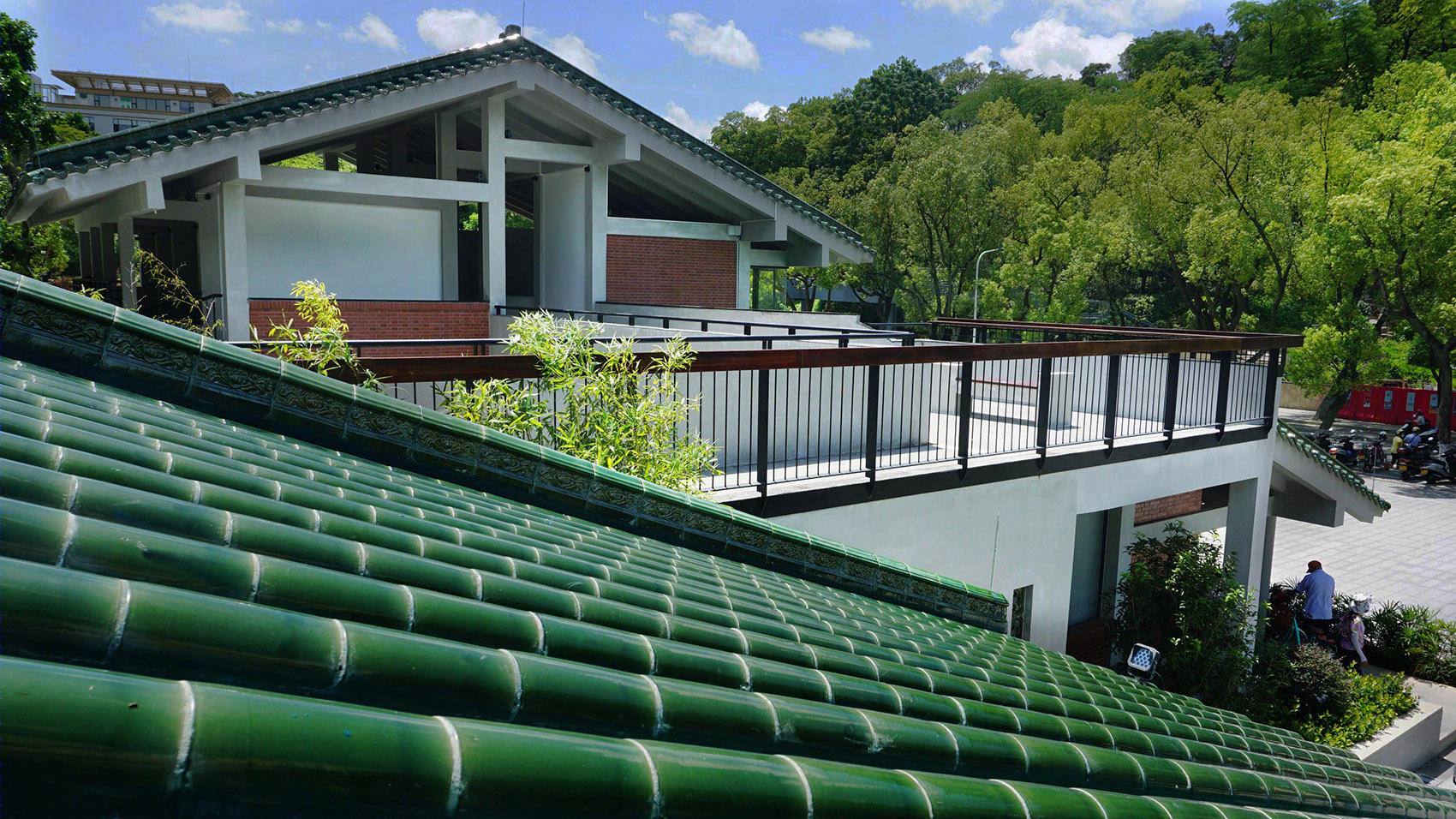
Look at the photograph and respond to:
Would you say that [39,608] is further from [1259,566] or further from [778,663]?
[1259,566]

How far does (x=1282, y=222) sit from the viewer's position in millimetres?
29297

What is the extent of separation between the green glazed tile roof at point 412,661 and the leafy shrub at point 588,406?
1644 millimetres

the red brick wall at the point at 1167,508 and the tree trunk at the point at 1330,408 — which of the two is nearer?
the red brick wall at the point at 1167,508

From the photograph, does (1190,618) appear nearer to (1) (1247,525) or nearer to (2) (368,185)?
(1) (1247,525)

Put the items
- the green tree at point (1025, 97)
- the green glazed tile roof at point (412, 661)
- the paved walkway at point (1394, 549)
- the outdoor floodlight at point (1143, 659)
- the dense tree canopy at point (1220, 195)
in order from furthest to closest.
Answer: the green tree at point (1025, 97)
the dense tree canopy at point (1220, 195)
the paved walkway at point (1394, 549)
the outdoor floodlight at point (1143, 659)
the green glazed tile roof at point (412, 661)

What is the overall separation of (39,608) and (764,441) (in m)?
6.80

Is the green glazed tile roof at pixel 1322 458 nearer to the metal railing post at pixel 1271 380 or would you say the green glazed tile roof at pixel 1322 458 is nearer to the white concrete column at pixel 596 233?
the metal railing post at pixel 1271 380

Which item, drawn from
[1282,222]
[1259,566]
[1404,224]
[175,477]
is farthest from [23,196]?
[1282,222]

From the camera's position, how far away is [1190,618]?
10844mm

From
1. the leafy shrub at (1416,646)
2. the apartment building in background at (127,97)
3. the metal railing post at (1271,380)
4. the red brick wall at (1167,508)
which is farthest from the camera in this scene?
the apartment building in background at (127,97)

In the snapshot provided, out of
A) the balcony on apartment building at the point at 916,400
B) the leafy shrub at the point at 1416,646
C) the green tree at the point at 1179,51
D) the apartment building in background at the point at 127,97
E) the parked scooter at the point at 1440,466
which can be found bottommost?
the leafy shrub at the point at 1416,646

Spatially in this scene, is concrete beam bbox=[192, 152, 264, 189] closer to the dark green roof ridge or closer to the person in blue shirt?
the dark green roof ridge

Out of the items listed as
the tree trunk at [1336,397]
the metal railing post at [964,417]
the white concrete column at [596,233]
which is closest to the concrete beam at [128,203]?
the white concrete column at [596,233]

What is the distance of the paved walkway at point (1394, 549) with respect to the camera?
18141 millimetres
